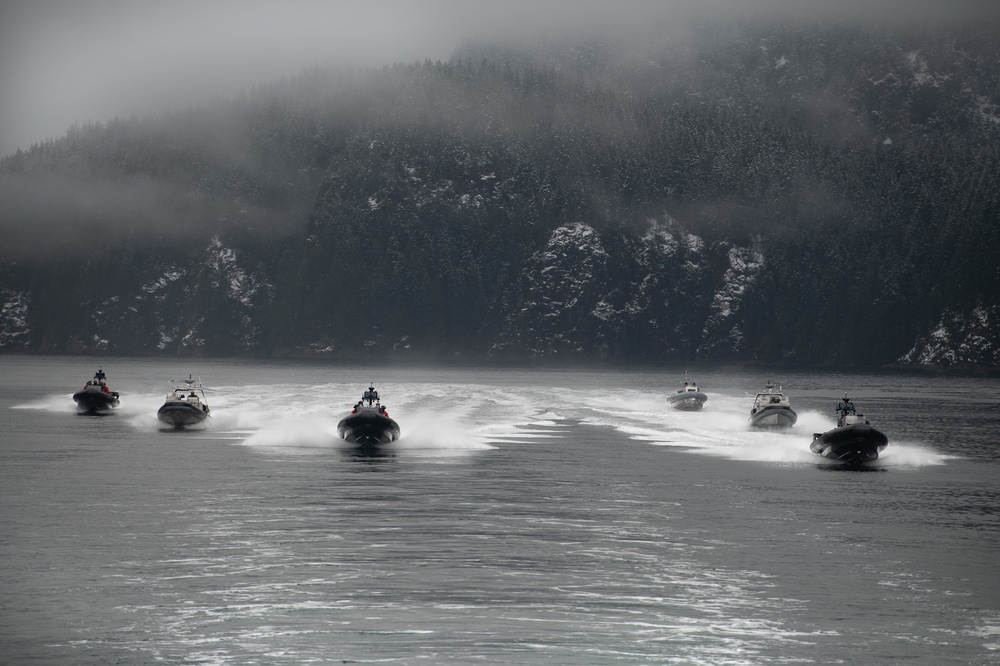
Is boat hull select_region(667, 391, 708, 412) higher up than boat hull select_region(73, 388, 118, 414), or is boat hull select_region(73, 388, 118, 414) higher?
boat hull select_region(667, 391, 708, 412)

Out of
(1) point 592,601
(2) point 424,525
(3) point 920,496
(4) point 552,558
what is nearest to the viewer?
(1) point 592,601

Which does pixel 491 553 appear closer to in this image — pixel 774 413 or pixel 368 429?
pixel 368 429

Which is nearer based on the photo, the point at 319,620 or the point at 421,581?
the point at 319,620

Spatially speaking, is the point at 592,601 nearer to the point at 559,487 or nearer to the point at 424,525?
the point at 424,525

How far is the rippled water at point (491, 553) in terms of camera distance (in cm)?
2962

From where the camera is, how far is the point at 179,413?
97.4 metres

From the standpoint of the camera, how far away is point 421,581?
117ft

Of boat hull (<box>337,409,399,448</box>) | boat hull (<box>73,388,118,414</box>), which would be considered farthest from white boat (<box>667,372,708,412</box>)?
boat hull (<box>73,388,118,414</box>)

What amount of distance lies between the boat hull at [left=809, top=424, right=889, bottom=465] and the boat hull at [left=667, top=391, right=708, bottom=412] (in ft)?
165

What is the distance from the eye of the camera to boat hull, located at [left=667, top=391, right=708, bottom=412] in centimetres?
12419

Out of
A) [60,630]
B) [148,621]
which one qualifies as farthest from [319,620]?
[60,630]

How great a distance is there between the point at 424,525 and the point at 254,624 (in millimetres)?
15494

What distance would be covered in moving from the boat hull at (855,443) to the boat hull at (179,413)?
52.6 m

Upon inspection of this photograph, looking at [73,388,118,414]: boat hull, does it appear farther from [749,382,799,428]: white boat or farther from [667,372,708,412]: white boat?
[749,382,799,428]: white boat
